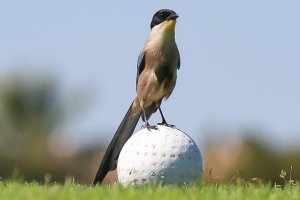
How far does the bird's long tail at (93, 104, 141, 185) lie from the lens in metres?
14.4

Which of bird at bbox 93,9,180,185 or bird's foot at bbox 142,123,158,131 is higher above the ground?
bird at bbox 93,9,180,185

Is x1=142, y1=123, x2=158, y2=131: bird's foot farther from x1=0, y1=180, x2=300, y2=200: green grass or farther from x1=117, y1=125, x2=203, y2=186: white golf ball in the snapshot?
x1=0, y1=180, x2=300, y2=200: green grass

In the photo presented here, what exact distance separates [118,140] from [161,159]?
235 cm

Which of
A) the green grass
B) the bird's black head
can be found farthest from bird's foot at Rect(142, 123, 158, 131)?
the green grass

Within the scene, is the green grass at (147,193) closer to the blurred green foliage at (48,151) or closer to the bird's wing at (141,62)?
the bird's wing at (141,62)

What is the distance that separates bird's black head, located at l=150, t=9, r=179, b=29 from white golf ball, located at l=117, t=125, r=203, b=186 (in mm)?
2013

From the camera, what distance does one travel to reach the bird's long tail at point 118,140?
14430 mm

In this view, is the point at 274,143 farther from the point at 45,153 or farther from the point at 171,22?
the point at 171,22

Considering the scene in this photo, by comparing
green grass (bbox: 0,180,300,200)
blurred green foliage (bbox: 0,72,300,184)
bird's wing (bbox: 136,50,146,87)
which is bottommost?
blurred green foliage (bbox: 0,72,300,184)

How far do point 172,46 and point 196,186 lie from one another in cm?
314

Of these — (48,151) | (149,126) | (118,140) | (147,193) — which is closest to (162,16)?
(149,126)

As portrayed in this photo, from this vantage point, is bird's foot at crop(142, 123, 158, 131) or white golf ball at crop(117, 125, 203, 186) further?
bird's foot at crop(142, 123, 158, 131)

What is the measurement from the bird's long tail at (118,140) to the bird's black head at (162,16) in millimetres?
1547

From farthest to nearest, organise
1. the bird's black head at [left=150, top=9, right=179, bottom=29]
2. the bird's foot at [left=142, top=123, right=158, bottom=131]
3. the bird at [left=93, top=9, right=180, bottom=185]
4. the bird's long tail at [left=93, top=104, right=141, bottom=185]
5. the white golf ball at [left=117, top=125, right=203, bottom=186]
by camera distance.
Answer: the bird's long tail at [left=93, top=104, right=141, bottom=185] < the bird's black head at [left=150, top=9, right=179, bottom=29] < the bird at [left=93, top=9, right=180, bottom=185] < the bird's foot at [left=142, top=123, right=158, bottom=131] < the white golf ball at [left=117, top=125, right=203, bottom=186]
